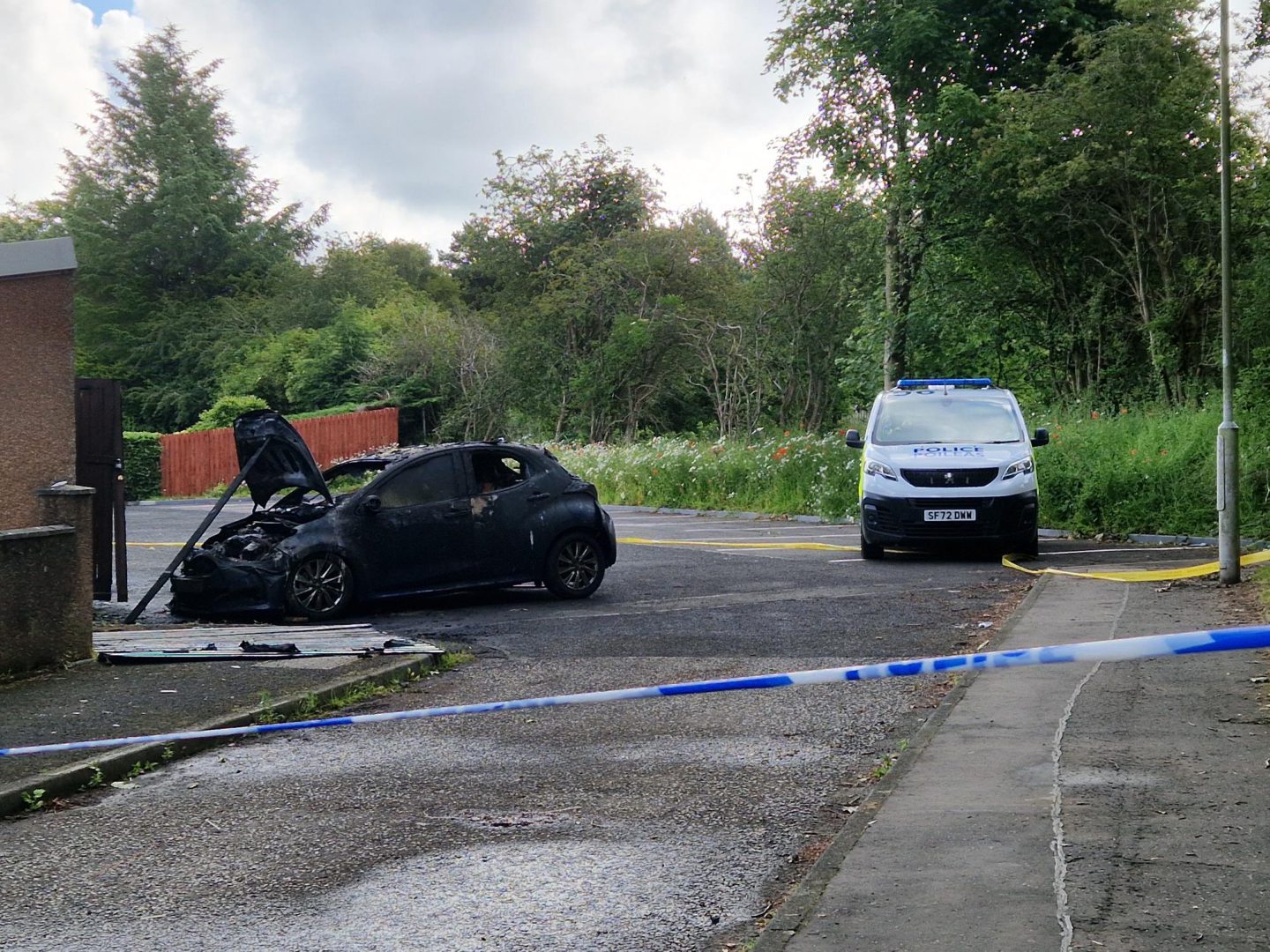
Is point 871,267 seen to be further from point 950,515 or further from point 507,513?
point 507,513

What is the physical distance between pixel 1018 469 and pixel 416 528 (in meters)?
7.27

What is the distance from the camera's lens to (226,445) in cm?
4522

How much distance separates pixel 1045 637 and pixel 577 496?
202 inches

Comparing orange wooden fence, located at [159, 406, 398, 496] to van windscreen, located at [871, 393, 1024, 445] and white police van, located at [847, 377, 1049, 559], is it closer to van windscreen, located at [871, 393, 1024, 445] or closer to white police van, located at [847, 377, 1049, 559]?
van windscreen, located at [871, 393, 1024, 445]

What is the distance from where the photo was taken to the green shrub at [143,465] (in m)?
43.2

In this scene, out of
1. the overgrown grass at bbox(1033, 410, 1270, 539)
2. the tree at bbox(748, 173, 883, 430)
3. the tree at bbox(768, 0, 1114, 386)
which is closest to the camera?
the overgrown grass at bbox(1033, 410, 1270, 539)

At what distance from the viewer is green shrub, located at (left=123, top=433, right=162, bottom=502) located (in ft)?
142

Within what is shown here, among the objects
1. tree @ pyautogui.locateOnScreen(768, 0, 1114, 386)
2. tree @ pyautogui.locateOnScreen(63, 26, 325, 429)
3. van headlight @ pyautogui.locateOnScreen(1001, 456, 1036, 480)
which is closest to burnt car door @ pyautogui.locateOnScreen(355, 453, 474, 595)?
van headlight @ pyautogui.locateOnScreen(1001, 456, 1036, 480)

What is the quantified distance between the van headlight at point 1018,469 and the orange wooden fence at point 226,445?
3137cm

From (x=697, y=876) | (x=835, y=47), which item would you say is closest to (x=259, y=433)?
(x=697, y=876)

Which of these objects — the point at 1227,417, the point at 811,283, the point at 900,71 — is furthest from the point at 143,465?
the point at 1227,417

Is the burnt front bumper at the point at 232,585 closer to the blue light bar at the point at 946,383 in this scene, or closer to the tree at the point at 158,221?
the blue light bar at the point at 946,383

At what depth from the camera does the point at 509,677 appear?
916cm

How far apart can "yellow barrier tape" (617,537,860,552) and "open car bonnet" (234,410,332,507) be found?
7939 millimetres
